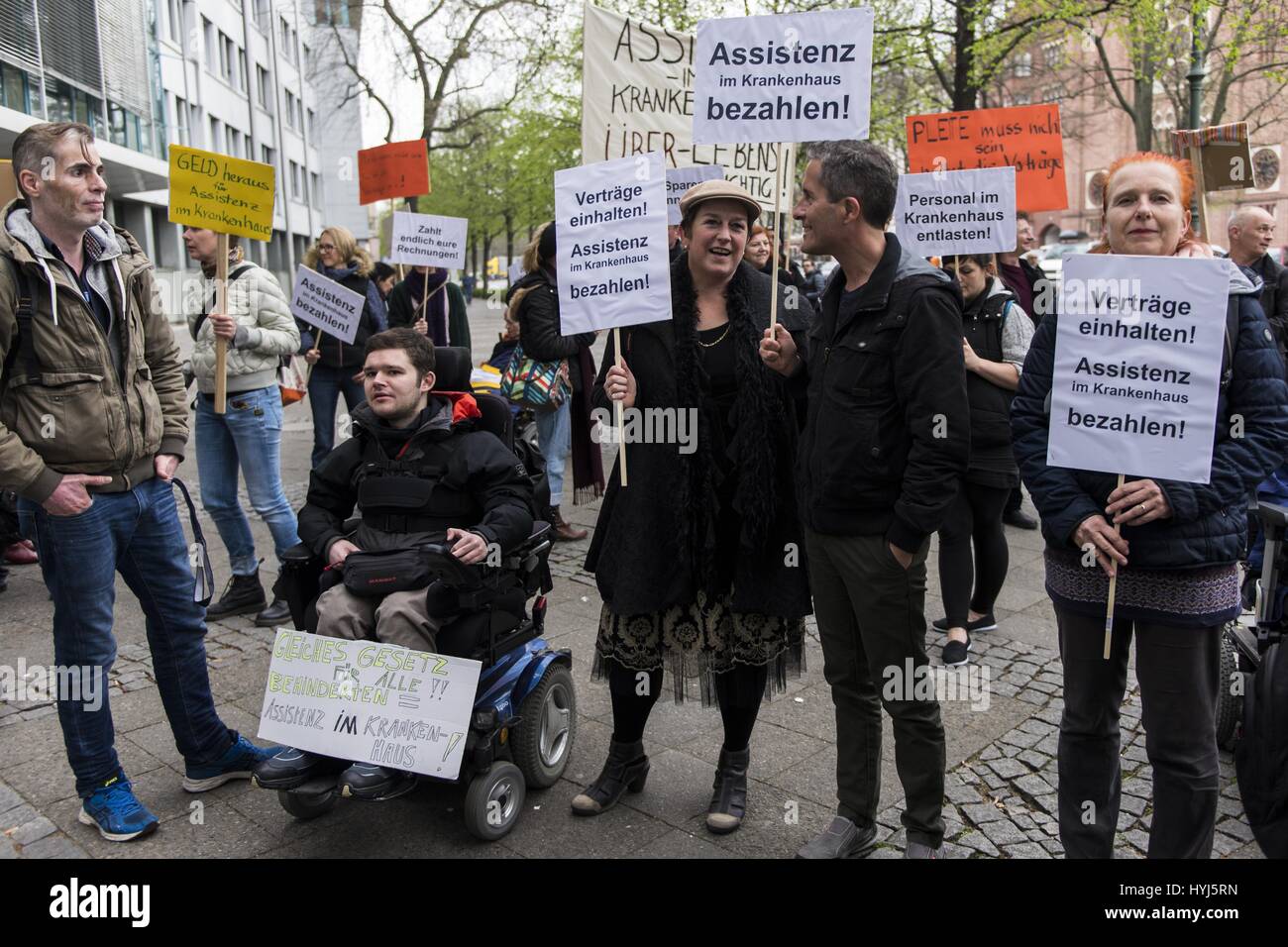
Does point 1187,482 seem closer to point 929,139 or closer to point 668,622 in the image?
point 668,622

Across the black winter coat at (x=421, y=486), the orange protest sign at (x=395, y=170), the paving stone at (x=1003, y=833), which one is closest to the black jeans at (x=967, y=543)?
the paving stone at (x=1003, y=833)

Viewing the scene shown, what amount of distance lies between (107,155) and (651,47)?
20.4m

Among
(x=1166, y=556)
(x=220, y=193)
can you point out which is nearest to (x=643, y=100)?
(x=220, y=193)

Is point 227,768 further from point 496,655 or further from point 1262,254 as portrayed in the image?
point 1262,254

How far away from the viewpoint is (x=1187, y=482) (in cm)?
271

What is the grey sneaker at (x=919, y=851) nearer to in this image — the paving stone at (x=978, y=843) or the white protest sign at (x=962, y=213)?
the paving stone at (x=978, y=843)

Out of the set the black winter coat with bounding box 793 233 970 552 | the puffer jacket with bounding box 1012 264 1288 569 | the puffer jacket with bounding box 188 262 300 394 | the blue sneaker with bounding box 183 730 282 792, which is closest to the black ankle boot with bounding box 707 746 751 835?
the black winter coat with bounding box 793 233 970 552

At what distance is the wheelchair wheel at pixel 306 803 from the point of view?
334 centimetres

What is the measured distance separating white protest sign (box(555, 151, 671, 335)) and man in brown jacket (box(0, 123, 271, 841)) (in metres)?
1.44

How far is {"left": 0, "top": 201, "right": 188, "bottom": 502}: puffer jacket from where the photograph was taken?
10.6 ft

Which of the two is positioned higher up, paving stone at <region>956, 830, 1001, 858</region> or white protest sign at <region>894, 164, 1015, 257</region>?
white protest sign at <region>894, 164, 1015, 257</region>

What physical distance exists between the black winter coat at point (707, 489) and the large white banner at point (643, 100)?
3992mm

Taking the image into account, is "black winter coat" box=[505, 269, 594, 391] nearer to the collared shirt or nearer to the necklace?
the necklace

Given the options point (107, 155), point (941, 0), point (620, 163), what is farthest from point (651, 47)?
point (107, 155)
